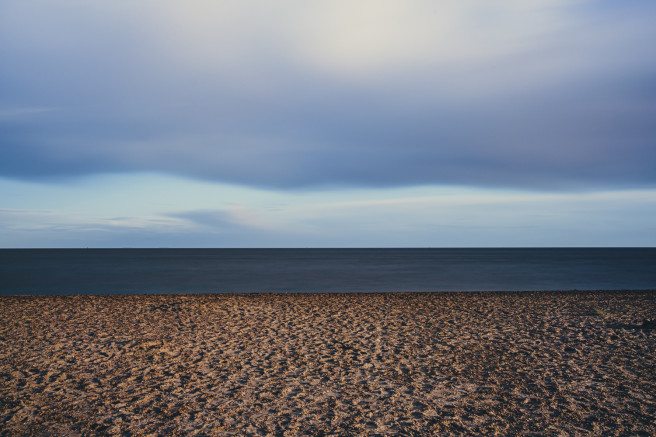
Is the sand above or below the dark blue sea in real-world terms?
above

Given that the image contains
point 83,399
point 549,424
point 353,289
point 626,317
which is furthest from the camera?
point 353,289

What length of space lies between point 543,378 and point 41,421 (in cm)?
926

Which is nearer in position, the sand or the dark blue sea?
the sand

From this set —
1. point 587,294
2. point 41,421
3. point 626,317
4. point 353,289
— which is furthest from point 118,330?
point 353,289

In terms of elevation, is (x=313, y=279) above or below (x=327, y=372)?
below

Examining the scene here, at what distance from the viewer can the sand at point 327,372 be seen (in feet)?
23.8

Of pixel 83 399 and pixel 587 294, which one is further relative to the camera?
pixel 587 294

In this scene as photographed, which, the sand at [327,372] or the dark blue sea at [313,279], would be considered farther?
the dark blue sea at [313,279]

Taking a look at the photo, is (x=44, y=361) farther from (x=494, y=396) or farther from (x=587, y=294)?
(x=587, y=294)

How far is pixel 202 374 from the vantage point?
966cm

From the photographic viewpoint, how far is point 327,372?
32.1 feet

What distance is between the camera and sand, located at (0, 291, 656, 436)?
7258 mm

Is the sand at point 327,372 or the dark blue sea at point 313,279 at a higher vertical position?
the sand at point 327,372

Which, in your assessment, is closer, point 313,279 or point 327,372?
point 327,372
